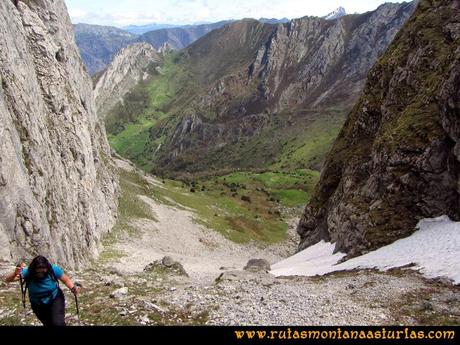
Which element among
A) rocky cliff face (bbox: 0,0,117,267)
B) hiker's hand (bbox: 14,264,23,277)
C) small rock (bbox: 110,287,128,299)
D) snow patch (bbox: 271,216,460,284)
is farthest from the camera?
rocky cliff face (bbox: 0,0,117,267)

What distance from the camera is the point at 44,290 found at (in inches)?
487

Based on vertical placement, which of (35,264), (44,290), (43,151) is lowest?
(44,290)

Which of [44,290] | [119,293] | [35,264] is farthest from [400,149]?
[35,264]

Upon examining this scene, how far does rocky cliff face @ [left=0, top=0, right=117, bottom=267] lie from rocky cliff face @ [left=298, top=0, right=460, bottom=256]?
2721cm

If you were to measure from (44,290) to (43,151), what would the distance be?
3153 centimetres

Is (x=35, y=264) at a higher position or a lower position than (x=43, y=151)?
higher

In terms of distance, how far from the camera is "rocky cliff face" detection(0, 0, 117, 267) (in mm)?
31047

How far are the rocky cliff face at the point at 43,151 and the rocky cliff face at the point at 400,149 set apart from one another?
1071 inches

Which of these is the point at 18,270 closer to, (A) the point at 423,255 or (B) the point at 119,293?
(B) the point at 119,293

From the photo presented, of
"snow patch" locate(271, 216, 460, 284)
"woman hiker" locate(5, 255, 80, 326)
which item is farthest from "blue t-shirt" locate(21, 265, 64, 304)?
"snow patch" locate(271, 216, 460, 284)

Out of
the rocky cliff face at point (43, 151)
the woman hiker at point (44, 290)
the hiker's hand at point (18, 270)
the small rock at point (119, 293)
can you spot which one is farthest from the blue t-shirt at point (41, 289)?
the rocky cliff face at point (43, 151)

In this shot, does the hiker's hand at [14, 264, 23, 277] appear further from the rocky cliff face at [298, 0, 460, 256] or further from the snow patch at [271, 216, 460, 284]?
the rocky cliff face at [298, 0, 460, 256]
